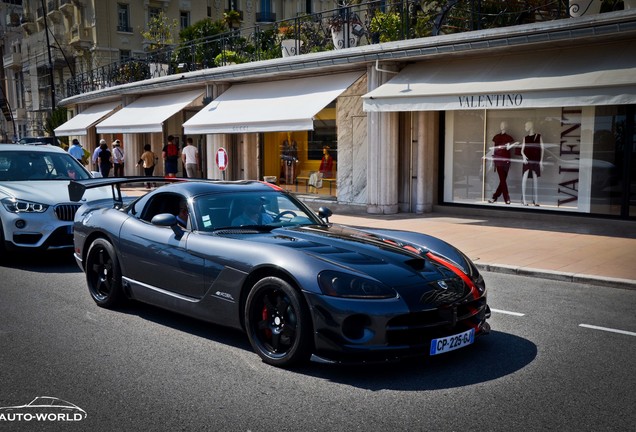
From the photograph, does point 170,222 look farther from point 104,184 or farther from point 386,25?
point 386,25

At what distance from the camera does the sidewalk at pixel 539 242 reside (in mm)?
8547

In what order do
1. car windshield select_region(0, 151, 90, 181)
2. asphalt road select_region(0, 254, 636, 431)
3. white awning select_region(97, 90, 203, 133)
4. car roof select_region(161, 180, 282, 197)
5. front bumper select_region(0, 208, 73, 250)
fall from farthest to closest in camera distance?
white awning select_region(97, 90, 203, 133), car windshield select_region(0, 151, 90, 181), front bumper select_region(0, 208, 73, 250), car roof select_region(161, 180, 282, 197), asphalt road select_region(0, 254, 636, 431)

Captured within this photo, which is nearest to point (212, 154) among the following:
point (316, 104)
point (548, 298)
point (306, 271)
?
point (316, 104)

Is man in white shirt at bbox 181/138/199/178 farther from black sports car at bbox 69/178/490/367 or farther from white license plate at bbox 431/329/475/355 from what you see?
white license plate at bbox 431/329/475/355

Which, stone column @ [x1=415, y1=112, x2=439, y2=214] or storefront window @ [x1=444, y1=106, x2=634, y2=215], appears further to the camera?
stone column @ [x1=415, y1=112, x2=439, y2=214]

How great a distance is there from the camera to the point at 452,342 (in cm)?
457

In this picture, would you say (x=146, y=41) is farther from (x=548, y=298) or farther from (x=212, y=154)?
(x=548, y=298)

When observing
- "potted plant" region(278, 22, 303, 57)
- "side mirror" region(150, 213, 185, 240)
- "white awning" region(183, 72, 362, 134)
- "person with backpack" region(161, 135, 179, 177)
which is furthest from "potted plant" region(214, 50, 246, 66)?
"side mirror" region(150, 213, 185, 240)

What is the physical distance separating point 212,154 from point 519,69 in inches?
460

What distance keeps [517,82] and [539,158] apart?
111 inches

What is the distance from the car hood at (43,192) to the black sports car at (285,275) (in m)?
2.83

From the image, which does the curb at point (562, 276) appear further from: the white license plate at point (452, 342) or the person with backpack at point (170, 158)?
the person with backpack at point (170, 158)

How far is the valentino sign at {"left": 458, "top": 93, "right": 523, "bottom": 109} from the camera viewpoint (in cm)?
1196

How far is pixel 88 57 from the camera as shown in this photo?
155ft
